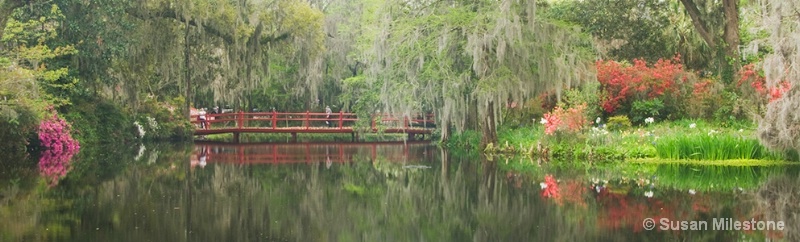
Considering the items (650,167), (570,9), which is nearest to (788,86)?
(650,167)

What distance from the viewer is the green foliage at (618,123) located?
2083 cm

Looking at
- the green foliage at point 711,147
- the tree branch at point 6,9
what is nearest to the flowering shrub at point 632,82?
the green foliage at point 711,147

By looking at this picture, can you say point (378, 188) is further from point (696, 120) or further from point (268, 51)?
point (268, 51)

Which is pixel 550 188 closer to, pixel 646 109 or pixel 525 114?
pixel 646 109

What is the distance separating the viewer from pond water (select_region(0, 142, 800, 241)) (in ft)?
26.1

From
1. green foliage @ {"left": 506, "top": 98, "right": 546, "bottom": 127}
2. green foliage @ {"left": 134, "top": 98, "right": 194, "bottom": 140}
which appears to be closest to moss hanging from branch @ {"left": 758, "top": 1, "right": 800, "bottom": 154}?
green foliage @ {"left": 506, "top": 98, "right": 546, "bottom": 127}

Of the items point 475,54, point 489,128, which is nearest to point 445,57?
point 475,54

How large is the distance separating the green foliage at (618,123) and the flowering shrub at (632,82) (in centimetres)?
77

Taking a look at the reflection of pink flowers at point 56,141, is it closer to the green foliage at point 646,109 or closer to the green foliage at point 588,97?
the green foliage at point 588,97

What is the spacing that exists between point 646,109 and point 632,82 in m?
0.84

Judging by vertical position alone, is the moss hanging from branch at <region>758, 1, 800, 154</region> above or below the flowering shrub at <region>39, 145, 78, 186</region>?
above

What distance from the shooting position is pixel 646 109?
21.0m

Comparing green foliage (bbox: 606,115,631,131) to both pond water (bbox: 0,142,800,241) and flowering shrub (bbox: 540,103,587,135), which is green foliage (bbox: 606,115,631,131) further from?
pond water (bbox: 0,142,800,241)

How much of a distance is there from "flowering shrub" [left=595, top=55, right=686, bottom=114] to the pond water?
17.9ft
